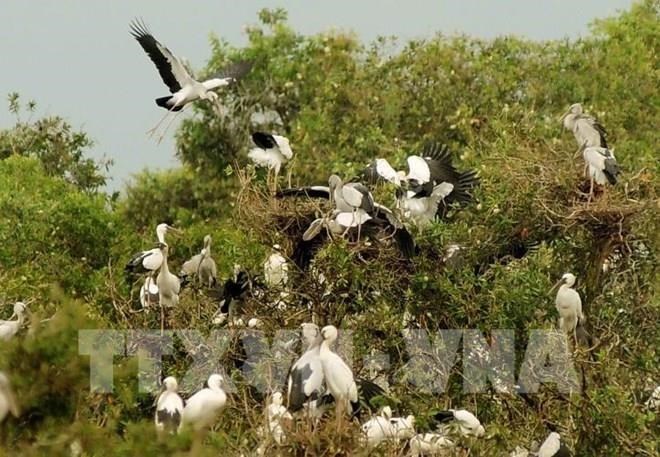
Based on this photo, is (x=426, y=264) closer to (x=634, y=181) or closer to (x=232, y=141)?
(x=634, y=181)

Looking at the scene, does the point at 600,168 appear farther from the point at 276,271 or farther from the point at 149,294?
the point at 149,294

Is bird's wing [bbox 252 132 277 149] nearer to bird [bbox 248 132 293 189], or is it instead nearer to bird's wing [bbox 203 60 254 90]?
bird [bbox 248 132 293 189]

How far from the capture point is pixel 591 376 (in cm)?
1013

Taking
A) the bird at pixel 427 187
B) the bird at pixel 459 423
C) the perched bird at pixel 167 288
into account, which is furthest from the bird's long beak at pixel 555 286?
the perched bird at pixel 167 288

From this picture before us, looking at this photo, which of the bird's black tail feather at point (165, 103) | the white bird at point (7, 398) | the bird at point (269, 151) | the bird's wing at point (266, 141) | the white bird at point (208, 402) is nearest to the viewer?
the white bird at point (7, 398)

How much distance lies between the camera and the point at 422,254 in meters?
10.6

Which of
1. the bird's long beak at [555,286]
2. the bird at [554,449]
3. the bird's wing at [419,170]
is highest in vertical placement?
the bird's wing at [419,170]

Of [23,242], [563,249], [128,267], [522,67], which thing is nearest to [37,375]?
[563,249]

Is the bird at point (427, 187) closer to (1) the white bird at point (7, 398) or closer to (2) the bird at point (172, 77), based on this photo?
(2) the bird at point (172, 77)

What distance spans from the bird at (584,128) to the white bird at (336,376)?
9.13ft

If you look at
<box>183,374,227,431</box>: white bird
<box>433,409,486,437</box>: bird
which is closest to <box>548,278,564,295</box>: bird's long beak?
<box>433,409,486,437</box>: bird

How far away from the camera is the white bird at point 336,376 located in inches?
354

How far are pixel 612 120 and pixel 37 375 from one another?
1360cm

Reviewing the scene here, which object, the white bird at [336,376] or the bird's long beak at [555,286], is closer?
the white bird at [336,376]
